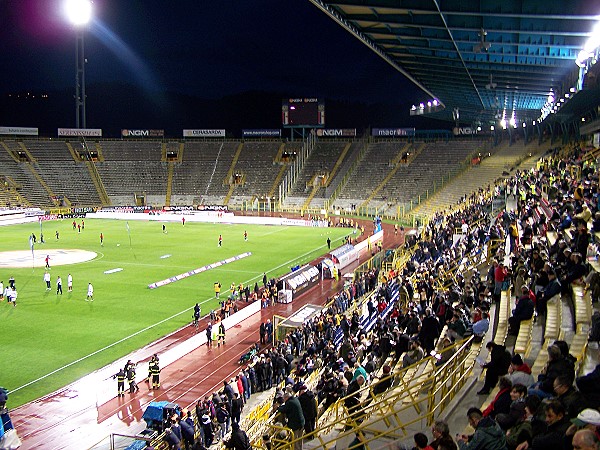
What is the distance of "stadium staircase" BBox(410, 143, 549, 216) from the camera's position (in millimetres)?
63500

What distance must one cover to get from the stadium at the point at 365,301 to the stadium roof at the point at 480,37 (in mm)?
122

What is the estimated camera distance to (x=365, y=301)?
80.3 ft

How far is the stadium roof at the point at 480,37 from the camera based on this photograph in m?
21.4

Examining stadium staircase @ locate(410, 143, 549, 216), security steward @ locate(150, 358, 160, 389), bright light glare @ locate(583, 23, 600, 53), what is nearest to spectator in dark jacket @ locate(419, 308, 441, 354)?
security steward @ locate(150, 358, 160, 389)

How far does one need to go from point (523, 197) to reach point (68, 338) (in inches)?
887

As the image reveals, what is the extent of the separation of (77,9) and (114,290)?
51153 mm

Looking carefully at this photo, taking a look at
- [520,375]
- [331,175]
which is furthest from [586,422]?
[331,175]

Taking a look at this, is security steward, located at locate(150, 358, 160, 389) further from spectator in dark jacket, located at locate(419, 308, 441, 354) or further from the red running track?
spectator in dark jacket, located at locate(419, 308, 441, 354)

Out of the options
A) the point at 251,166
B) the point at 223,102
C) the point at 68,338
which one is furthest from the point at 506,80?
the point at 223,102

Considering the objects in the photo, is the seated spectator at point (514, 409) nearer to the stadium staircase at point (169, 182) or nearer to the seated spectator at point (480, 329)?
the seated spectator at point (480, 329)

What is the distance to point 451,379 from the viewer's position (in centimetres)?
999

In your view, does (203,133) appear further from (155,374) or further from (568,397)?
(568,397)

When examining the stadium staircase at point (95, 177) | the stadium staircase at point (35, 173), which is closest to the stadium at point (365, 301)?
the stadium staircase at point (35, 173)

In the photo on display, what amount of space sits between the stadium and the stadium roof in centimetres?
12
